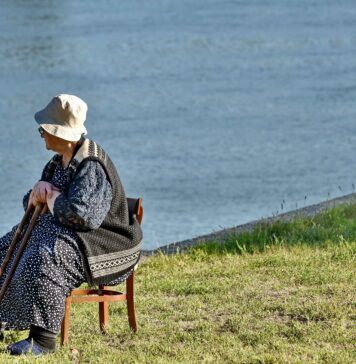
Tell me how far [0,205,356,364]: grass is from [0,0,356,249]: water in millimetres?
3221

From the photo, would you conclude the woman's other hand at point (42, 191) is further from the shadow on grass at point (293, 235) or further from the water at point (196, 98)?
the water at point (196, 98)

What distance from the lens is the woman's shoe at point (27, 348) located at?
4.55 metres

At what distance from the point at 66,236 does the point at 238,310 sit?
0.98 meters

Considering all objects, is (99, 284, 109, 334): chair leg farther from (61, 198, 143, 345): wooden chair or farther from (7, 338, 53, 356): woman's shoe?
(7, 338, 53, 356): woman's shoe

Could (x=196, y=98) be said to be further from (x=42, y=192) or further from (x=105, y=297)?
(x=42, y=192)

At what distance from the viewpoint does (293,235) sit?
23.2 feet

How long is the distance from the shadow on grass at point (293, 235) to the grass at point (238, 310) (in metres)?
0.02

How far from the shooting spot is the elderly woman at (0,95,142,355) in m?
4.56

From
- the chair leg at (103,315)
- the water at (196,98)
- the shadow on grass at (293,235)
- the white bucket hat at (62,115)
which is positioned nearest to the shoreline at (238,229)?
the shadow on grass at (293,235)

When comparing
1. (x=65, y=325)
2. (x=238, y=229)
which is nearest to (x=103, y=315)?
(x=65, y=325)

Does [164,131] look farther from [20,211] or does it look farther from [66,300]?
[66,300]

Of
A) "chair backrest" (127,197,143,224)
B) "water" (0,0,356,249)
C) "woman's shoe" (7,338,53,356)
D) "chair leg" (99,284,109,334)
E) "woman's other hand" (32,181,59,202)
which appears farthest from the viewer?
"water" (0,0,356,249)

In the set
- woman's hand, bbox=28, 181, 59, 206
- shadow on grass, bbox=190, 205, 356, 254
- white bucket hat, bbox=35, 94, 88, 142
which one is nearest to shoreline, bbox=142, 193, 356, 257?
shadow on grass, bbox=190, 205, 356, 254

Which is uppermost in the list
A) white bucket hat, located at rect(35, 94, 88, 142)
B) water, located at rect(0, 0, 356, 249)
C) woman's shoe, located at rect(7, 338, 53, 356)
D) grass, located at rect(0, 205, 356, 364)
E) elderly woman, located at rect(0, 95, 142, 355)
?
white bucket hat, located at rect(35, 94, 88, 142)
